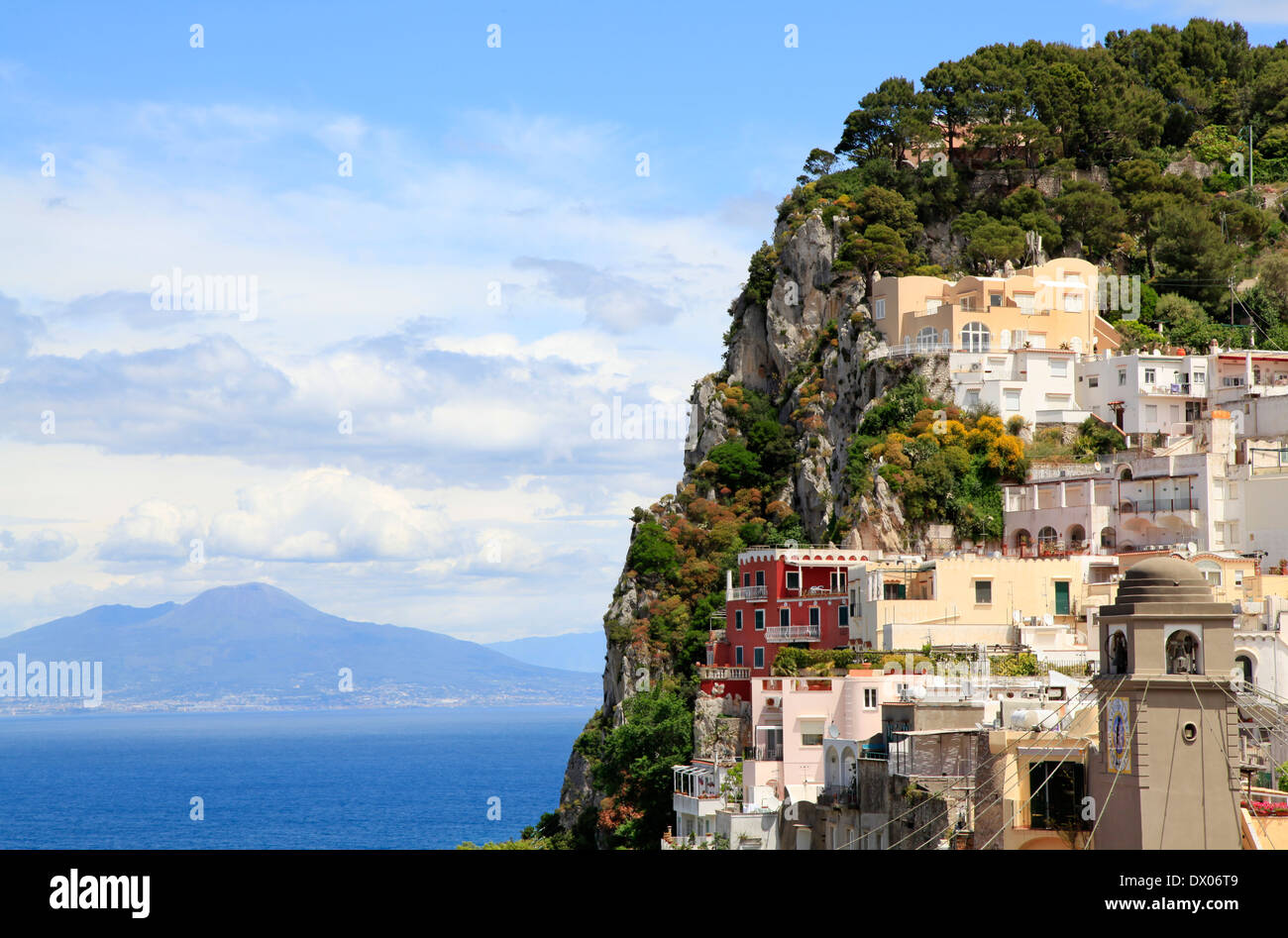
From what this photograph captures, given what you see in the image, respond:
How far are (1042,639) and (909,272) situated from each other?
3144cm

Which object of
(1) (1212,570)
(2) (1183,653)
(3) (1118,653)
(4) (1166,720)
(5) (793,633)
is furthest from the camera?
(5) (793,633)

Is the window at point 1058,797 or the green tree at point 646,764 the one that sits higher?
the window at point 1058,797

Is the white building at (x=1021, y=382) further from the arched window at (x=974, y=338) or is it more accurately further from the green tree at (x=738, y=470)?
the green tree at (x=738, y=470)

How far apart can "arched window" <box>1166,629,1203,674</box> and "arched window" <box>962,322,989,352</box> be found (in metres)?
44.2

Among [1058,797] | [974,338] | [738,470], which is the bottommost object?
[1058,797]

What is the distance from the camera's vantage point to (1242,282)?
82.4 metres

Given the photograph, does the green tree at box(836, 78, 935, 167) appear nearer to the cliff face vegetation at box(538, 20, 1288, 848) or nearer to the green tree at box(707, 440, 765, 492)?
the cliff face vegetation at box(538, 20, 1288, 848)

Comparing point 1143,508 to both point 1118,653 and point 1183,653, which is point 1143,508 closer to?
point 1118,653

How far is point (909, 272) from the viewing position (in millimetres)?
78875

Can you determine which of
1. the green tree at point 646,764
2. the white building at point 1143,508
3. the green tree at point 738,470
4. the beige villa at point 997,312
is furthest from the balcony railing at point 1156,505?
the green tree at point 738,470

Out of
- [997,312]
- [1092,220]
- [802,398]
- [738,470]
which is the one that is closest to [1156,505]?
[997,312]

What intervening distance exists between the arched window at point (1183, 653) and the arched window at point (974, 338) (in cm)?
4417

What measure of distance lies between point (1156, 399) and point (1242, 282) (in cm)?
1897

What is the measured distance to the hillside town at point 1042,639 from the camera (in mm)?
26672
